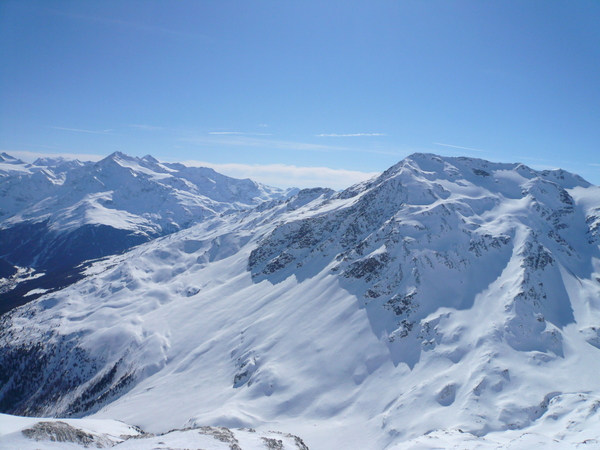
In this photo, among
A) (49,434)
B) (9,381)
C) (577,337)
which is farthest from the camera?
(9,381)

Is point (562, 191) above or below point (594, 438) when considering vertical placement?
above

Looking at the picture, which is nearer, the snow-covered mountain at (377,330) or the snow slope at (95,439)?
the snow slope at (95,439)

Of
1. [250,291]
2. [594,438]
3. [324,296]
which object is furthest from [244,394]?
[594,438]

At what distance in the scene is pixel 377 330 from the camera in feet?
320

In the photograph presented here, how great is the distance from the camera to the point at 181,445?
45250 millimetres

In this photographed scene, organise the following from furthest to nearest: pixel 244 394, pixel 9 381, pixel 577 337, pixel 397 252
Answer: pixel 9 381
pixel 397 252
pixel 244 394
pixel 577 337

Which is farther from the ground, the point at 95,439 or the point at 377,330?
the point at 377,330

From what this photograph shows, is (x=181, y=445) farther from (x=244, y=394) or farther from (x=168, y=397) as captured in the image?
(x=168, y=397)

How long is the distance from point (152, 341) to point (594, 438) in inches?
5380

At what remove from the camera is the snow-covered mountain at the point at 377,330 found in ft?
225

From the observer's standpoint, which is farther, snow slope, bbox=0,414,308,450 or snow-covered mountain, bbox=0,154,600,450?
snow-covered mountain, bbox=0,154,600,450

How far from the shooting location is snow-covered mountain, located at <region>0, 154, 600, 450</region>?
6844 cm

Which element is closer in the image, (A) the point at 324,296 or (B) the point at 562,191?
(A) the point at 324,296

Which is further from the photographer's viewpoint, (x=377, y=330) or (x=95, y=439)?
(x=377, y=330)
